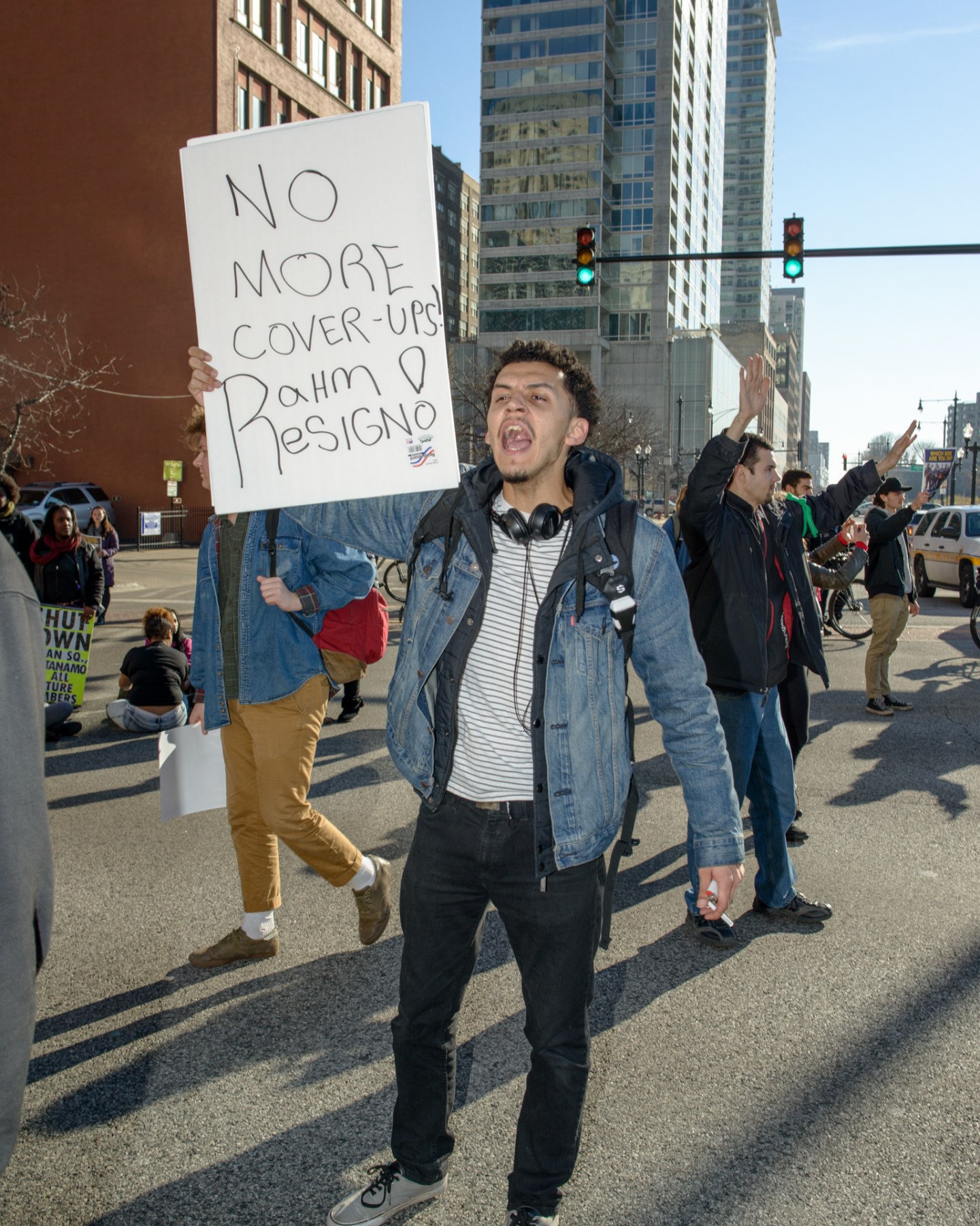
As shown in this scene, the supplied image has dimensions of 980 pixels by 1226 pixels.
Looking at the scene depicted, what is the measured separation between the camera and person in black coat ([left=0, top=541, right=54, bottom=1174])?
1398 mm

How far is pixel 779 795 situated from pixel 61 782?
466 centimetres

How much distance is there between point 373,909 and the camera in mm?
4090

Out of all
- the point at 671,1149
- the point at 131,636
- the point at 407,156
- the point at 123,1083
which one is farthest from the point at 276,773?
the point at 131,636

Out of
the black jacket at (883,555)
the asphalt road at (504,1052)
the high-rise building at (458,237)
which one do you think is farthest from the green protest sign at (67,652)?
the high-rise building at (458,237)

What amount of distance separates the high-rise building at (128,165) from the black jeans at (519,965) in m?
32.6

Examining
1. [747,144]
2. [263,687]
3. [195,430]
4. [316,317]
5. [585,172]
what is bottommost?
[263,687]

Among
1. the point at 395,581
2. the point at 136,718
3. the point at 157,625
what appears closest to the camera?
the point at 136,718

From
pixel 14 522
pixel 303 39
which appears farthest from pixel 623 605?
pixel 303 39

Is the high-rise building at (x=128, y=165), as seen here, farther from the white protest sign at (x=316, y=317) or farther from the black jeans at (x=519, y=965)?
Result: the black jeans at (x=519, y=965)

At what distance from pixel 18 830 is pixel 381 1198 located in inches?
65.1

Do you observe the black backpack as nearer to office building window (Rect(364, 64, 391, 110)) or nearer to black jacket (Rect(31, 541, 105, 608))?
black jacket (Rect(31, 541, 105, 608))

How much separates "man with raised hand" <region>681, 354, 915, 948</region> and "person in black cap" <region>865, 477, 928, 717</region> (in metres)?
4.68

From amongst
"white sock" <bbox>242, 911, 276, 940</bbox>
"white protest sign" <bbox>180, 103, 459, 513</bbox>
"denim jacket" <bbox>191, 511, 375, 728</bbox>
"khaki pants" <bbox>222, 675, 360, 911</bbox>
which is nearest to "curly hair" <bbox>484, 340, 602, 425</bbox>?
"white protest sign" <bbox>180, 103, 459, 513</bbox>

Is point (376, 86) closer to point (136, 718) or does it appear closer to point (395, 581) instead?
point (395, 581)
